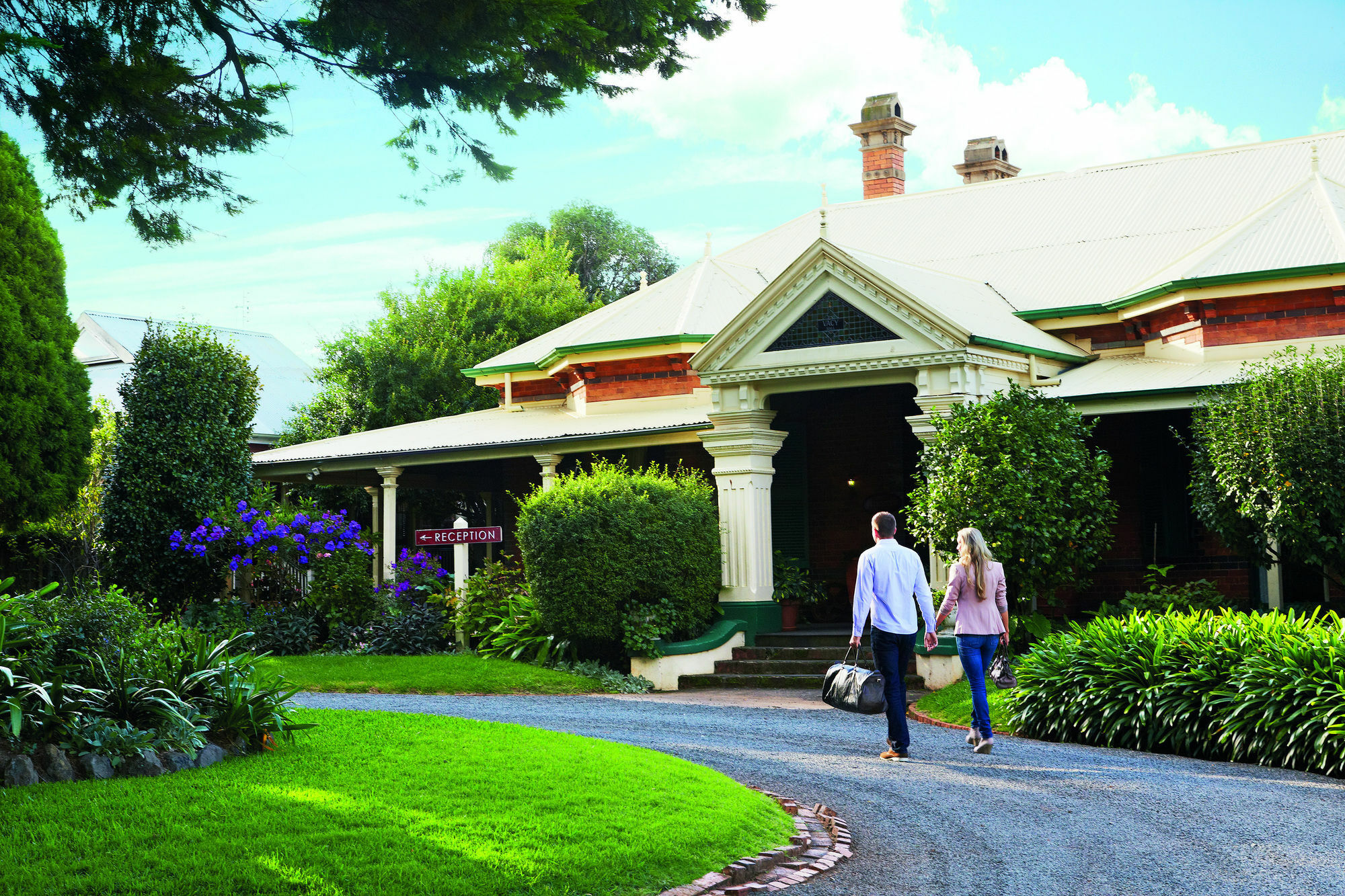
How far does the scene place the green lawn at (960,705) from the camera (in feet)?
37.1

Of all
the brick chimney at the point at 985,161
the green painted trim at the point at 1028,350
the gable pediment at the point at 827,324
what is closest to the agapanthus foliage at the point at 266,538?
the gable pediment at the point at 827,324

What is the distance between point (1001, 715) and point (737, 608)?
15.7ft

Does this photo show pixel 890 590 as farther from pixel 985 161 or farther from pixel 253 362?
pixel 253 362

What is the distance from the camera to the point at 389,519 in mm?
18891

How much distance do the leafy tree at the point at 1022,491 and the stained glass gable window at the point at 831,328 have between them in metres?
1.53

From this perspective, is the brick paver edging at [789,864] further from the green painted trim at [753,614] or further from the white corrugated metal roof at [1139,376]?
the white corrugated metal roof at [1139,376]

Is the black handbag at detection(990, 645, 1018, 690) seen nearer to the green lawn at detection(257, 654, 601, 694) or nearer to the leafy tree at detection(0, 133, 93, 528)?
the green lawn at detection(257, 654, 601, 694)

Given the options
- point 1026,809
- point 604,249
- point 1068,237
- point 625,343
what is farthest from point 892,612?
point 604,249

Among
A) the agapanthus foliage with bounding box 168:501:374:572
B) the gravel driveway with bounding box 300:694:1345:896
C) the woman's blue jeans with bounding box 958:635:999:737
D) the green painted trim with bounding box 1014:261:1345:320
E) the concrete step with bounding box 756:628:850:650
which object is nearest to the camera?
the gravel driveway with bounding box 300:694:1345:896

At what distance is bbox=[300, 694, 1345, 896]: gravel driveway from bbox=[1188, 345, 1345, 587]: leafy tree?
393 cm

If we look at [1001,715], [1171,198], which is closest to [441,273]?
[1171,198]

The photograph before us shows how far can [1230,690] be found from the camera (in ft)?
32.1

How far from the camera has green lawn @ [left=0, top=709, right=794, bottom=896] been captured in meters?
5.26

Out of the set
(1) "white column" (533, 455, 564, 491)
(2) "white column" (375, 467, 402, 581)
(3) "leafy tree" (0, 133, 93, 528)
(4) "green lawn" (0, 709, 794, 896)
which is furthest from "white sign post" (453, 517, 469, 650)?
(4) "green lawn" (0, 709, 794, 896)
